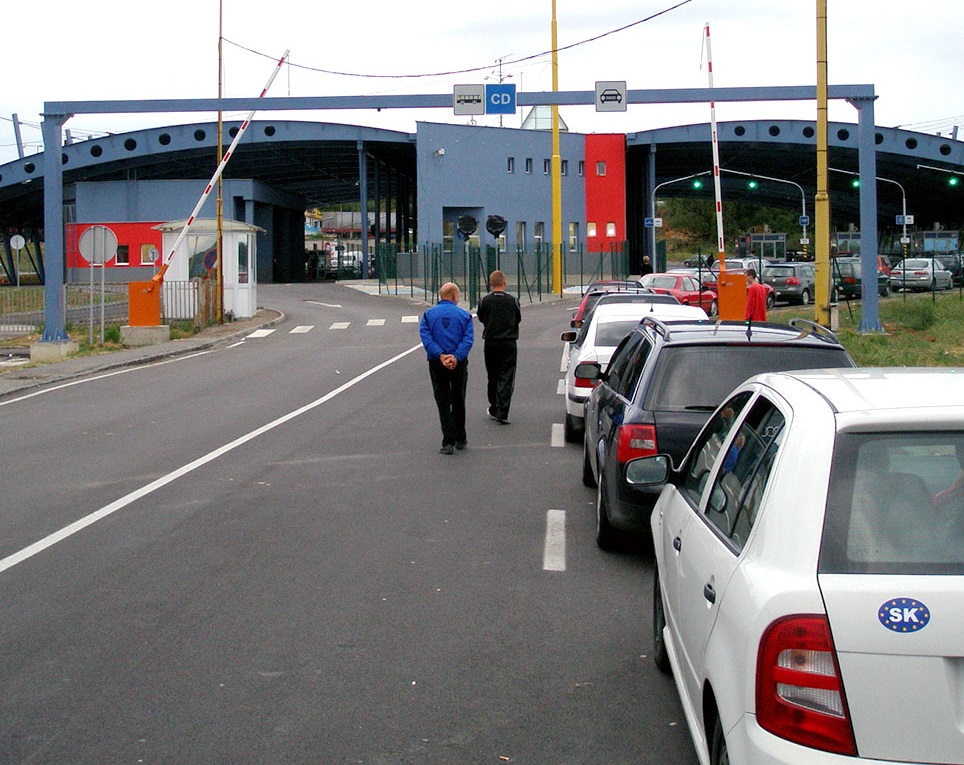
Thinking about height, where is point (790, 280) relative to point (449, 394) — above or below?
above

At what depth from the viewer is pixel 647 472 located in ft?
16.3

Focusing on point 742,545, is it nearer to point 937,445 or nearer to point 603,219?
point 937,445

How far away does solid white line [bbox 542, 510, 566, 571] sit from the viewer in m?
7.46

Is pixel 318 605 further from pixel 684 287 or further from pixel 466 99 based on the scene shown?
pixel 684 287

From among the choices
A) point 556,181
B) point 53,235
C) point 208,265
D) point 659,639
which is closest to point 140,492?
point 659,639

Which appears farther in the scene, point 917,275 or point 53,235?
point 917,275

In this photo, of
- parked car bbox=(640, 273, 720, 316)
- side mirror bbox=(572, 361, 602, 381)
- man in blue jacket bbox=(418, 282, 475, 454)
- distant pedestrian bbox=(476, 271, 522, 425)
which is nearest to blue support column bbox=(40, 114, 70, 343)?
distant pedestrian bbox=(476, 271, 522, 425)

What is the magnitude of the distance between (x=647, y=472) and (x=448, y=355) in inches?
272

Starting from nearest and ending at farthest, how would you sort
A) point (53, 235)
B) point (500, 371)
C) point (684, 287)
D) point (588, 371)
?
point (588, 371) < point (500, 371) < point (53, 235) < point (684, 287)

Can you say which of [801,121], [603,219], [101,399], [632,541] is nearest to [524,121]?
[603,219]

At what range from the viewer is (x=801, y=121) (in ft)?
182

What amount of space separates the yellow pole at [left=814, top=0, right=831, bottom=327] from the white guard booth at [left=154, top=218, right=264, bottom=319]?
17775 millimetres

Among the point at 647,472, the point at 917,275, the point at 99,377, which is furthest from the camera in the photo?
the point at 917,275

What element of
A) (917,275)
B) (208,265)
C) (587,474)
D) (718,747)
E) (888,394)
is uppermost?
(917,275)
